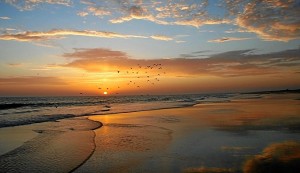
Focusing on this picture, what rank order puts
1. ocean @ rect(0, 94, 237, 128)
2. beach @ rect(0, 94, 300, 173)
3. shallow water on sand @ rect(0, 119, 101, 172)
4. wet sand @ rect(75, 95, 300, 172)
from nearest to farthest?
wet sand @ rect(75, 95, 300, 172), beach @ rect(0, 94, 300, 173), shallow water on sand @ rect(0, 119, 101, 172), ocean @ rect(0, 94, 237, 128)

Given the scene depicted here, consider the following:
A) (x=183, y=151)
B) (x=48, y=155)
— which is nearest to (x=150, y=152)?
(x=183, y=151)

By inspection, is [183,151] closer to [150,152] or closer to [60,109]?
[150,152]

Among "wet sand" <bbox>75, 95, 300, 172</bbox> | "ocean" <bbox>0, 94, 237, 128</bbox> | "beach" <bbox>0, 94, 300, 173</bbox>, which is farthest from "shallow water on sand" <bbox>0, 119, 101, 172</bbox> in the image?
"ocean" <bbox>0, 94, 237, 128</bbox>

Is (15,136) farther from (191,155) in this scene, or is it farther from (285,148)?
(285,148)

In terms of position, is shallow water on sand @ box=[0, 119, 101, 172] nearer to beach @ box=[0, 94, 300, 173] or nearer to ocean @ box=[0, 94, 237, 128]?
beach @ box=[0, 94, 300, 173]

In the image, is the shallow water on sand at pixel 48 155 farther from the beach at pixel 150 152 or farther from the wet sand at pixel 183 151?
the wet sand at pixel 183 151

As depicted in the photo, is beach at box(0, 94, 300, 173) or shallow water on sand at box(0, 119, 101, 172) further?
shallow water on sand at box(0, 119, 101, 172)

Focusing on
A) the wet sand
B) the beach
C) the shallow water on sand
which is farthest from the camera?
the shallow water on sand

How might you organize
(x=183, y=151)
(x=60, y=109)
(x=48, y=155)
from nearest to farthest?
(x=48, y=155), (x=183, y=151), (x=60, y=109)

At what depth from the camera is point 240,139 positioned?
1379 cm

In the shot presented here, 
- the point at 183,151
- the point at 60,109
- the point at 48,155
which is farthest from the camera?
the point at 60,109

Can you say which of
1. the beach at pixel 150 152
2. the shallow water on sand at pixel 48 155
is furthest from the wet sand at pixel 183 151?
the shallow water on sand at pixel 48 155

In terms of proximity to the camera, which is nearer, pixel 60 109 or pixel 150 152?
pixel 150 152

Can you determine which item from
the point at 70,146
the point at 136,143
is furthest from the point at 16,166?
the point at 136,143
